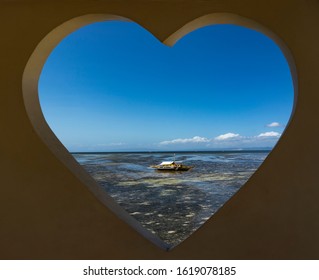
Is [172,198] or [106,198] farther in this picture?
[172,198]

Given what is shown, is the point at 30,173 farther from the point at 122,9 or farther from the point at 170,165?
the point at 170,165

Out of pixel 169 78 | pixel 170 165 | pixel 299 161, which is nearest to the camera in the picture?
pixel 299 161

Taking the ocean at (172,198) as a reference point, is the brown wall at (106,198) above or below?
above

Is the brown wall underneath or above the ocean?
above

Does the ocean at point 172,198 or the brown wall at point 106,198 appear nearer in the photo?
the brown wall at point 106,198

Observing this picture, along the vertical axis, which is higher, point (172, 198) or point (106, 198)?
point (106, 198)

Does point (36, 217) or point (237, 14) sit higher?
point (237, 14)

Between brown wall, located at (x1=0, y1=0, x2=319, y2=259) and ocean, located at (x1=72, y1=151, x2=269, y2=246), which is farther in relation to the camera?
ocean, located at (x1=72, y1=151, x2=269, y2=246)

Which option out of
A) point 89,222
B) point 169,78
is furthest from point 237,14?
point 169,78
